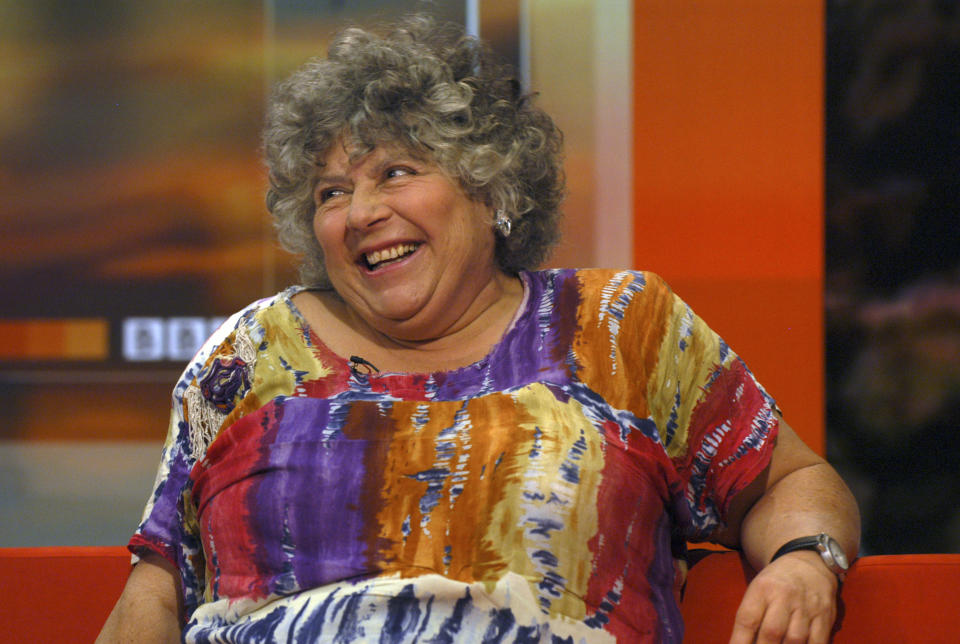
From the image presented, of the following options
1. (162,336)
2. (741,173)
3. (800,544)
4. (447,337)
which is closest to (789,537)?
(800,544)

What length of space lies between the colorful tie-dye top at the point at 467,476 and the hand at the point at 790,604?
140 millimetres

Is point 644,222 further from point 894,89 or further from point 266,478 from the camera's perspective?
point 266,478

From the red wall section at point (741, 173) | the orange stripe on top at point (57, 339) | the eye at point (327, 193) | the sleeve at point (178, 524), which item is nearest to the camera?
the sleeve at point (178, 524)

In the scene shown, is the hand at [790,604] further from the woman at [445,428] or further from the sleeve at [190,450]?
the sleeve at [190,450]

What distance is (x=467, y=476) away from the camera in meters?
1.23

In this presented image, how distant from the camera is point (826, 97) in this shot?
204cm

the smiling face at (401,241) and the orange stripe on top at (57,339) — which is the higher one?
the smiling face at (401,241)

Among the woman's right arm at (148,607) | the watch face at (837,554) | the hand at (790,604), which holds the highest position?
the watch face at (837,554)

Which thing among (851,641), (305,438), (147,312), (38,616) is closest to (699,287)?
(851,641)

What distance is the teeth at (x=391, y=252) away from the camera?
55.9 inches

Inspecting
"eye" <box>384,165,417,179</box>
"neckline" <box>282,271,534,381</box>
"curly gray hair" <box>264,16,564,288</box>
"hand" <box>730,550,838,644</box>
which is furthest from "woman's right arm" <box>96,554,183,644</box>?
"hand" <box>730,550,838,644</box>

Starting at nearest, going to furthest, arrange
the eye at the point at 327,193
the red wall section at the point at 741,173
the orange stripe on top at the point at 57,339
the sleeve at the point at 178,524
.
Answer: the sleeve at the point at 178,524 → the eye at the point at 327,193 → the red wall section at the point at 741,173 → the orange stripe on top at the point at 57,339

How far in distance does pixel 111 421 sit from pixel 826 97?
1.70 m

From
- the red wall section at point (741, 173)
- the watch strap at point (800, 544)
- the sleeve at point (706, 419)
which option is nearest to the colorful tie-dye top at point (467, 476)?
the sleeve at point (706, 419)
